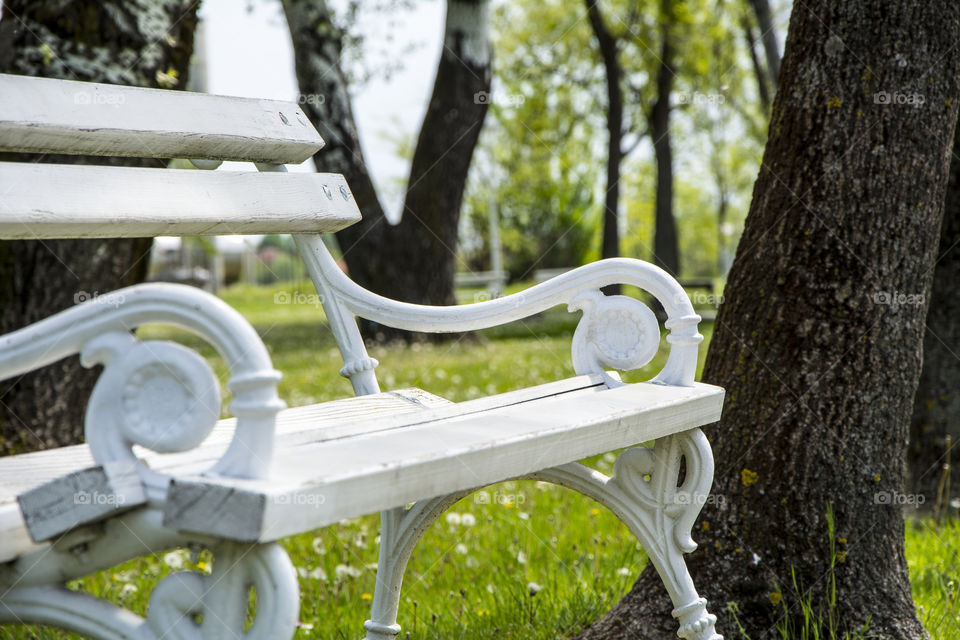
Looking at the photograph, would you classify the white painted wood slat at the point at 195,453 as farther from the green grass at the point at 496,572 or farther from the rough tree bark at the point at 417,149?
the rough tree bark at the point at 417,149

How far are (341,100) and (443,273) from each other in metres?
1.83

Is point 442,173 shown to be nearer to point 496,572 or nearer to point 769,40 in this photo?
point 769,40

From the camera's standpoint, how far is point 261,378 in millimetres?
1040

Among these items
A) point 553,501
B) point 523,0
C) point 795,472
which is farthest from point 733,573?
point 523,0

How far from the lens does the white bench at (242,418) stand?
1.03 m

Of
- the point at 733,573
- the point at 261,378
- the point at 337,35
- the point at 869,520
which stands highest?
the point at 337,35

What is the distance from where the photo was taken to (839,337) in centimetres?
215

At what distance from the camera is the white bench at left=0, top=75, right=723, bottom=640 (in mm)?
1032

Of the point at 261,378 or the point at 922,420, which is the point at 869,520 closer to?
the point at 922,420

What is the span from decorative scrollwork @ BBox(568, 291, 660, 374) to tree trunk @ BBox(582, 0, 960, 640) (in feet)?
1.45

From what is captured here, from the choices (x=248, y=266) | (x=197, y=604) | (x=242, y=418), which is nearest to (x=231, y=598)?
(x=197, y=604)

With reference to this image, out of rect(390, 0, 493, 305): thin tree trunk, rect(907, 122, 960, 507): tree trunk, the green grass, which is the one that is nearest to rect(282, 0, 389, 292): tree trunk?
rect(390, 0, 493, 305): thin tree trunk

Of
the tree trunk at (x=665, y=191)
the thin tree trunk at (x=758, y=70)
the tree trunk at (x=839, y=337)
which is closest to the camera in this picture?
the tree trunk at (x=839, y=337)

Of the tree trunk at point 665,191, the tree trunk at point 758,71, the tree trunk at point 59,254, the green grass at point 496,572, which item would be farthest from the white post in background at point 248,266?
the green grass at point 496,572
